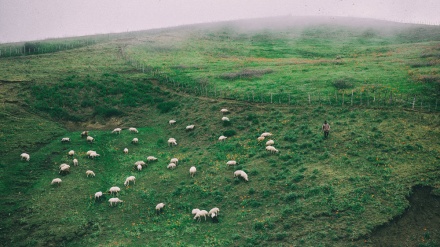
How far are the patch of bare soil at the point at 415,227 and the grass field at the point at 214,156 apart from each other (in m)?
0.24

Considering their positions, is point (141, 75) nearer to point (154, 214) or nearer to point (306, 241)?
point (154, 214)

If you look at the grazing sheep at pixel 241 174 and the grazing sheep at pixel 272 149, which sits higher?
the grazing sheep at pixel 272 149

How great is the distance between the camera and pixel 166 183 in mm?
28828

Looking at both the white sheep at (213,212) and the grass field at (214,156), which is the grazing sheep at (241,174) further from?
the white sheep at (213,212)

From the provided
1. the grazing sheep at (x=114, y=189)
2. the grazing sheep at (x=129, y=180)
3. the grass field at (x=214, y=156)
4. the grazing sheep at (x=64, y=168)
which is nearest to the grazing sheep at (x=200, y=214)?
the grass field at (x=214, y=156)

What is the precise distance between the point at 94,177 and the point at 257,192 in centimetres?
1612

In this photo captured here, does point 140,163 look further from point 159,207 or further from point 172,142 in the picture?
point 159,207

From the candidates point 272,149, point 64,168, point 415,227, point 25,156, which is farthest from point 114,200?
point 415,227

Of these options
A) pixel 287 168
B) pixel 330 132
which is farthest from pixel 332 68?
pixel 287 168

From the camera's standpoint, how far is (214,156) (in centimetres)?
3278

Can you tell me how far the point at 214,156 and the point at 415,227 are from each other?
18.9 m

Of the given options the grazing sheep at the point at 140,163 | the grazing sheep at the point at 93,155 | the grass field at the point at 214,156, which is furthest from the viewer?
the grazing sheep at the point at 93,155

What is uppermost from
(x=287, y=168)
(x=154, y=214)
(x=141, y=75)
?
(x=141, y=75)

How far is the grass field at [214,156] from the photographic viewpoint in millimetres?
21266
